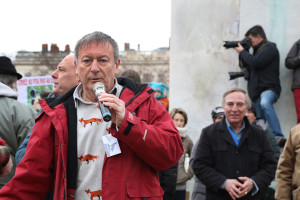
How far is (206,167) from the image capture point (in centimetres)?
491

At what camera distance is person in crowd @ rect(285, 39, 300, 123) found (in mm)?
7719

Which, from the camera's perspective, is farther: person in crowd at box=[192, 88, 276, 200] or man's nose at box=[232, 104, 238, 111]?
man's nose at box=[232, 104, 238, 111]

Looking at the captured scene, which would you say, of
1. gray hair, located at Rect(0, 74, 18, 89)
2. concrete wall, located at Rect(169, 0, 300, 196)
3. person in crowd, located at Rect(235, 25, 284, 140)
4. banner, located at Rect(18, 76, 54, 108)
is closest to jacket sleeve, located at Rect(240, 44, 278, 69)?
person in crowd, located at Rect(235, 25, 284, 140)

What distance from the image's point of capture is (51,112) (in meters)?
2.73

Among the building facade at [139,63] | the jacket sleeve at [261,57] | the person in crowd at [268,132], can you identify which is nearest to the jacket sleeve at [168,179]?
the person in crowd at [268,132]

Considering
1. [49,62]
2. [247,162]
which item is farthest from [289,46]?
[49,62]

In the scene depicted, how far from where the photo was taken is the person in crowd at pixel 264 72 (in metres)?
7.65

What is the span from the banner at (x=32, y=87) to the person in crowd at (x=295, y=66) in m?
5.54

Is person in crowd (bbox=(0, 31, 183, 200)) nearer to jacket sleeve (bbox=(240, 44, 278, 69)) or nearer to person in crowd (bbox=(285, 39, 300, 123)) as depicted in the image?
jacket sleeve (bbox=(240, 44, 278, 69))

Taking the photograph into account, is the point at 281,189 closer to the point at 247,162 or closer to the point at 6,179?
the point at 247,162

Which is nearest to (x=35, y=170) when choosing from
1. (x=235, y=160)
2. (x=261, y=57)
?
(x=235, y=160)

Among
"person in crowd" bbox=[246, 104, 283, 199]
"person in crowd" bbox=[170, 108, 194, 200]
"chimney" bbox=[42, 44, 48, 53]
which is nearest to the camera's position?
"person in crowd" bbox=[246, 104, 283, 199]

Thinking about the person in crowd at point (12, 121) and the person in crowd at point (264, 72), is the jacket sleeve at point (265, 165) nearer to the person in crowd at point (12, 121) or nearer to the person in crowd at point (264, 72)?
the person in crowd at point (12, 121)

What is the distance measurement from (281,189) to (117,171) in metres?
2.77
